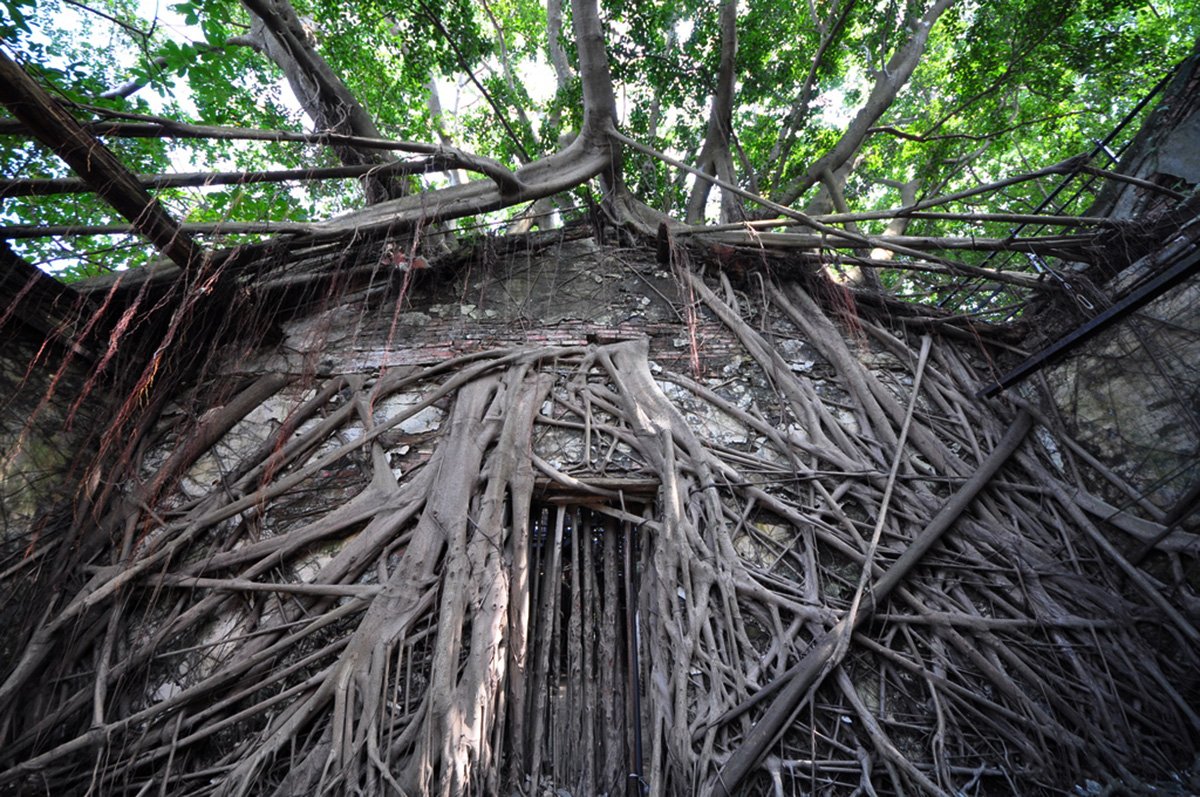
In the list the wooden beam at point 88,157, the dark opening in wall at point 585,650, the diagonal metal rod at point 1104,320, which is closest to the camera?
the wooden beam at point 88,157

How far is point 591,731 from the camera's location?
98.5 inches

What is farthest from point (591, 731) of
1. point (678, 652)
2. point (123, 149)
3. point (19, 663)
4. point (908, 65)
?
point (908, 65)

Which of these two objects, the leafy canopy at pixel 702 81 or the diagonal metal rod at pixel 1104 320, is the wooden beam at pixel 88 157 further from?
the diagonal metal rod at pixel 1104 320

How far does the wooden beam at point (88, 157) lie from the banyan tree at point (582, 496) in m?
0.02

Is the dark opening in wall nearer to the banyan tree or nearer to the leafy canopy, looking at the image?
the banyan tree

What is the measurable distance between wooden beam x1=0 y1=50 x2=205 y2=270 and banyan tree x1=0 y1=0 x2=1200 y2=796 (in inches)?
0.8

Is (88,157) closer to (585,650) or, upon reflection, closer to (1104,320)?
(585,650)

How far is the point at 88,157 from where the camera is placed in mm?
2334

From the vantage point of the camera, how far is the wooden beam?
212 cm

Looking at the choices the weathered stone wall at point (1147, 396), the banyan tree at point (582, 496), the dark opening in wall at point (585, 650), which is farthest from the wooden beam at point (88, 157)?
the weathered stone wall at point (1147, 396)

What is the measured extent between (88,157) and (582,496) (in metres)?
2.61

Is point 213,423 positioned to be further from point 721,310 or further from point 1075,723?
point 1075,723

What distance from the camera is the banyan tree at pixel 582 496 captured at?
2.21 metres

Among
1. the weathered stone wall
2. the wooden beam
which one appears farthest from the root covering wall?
the wooden beam
